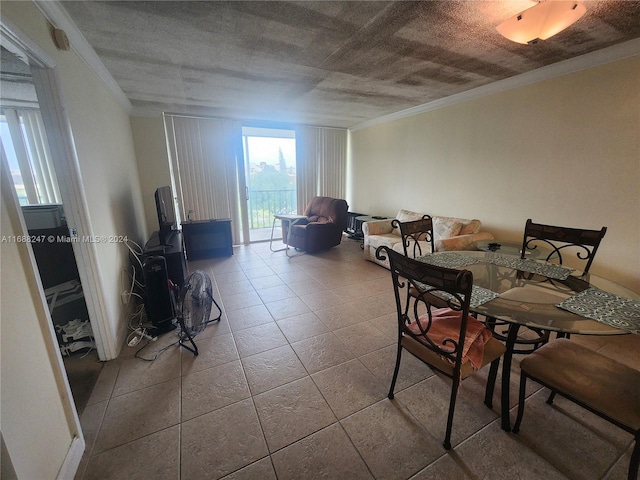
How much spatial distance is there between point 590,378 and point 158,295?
295cm

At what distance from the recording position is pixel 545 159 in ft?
9.10

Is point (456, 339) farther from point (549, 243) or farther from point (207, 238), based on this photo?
point (207, 238)

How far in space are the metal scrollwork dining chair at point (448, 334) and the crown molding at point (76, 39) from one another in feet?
7.74

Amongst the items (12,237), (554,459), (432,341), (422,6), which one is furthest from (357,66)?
(554,459)

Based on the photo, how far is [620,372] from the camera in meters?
1.27

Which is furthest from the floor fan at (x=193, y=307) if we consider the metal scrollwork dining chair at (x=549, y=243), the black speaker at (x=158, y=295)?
the metal scrollwork dining chair at (x=549, y=243)

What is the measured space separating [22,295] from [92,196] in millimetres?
1149

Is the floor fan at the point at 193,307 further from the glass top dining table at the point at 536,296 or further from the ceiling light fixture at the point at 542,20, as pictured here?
the ceiling light fixture at the point at 542,20

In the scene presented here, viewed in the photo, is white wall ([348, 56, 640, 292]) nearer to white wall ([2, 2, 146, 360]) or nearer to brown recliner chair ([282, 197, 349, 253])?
brown recliner chair ([282, 197, 349, 253])

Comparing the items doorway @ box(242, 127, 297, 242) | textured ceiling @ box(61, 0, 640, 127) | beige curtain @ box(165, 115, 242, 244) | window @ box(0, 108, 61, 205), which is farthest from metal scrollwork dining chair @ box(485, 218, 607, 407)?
window @ box(0, 108, 61, 205)

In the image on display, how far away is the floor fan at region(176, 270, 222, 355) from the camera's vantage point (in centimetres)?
202

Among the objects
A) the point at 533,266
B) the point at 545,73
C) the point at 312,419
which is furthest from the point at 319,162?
the point at 312,419

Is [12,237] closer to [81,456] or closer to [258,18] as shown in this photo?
[81,456]

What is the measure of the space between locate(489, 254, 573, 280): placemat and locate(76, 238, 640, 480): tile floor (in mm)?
774
